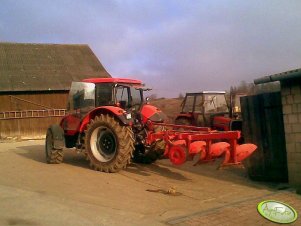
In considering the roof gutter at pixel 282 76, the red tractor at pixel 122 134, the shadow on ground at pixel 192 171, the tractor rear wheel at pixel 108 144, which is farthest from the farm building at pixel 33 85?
the roof gutter at pixel 282 76

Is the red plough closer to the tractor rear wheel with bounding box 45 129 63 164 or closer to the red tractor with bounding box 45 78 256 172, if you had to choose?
the red tractor with bounding box 45 78 256 172

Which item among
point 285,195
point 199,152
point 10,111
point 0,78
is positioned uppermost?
point 0,78

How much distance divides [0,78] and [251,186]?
63.2 ft

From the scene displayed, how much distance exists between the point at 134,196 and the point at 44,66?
808 inches

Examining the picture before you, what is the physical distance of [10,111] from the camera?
23.8m

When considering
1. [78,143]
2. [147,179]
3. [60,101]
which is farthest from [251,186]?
[60,101]

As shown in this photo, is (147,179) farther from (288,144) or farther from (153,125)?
(288,144)

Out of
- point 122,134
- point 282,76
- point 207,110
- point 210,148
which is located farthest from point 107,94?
point 282,76

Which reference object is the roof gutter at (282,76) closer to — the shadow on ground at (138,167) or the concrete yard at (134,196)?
the concrete yard at (134,196)

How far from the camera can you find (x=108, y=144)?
36.0ft

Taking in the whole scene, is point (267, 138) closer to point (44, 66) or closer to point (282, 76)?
point (282, 76)

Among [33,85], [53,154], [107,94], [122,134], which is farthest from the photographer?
[33,85]

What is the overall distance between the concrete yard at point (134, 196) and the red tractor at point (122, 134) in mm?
546

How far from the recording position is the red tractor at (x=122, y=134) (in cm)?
905
